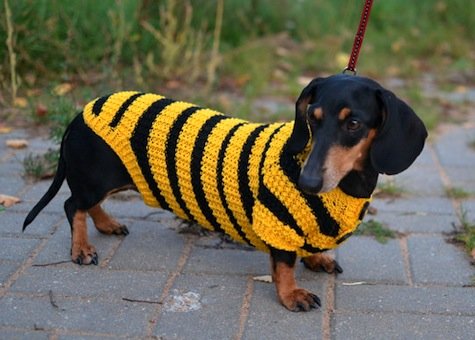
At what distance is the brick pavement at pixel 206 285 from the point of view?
9.86ft

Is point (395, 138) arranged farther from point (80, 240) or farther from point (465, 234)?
point (80, 240)

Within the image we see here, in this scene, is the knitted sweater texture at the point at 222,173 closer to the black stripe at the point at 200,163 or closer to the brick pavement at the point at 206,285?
the black stripe at the point at 200,163

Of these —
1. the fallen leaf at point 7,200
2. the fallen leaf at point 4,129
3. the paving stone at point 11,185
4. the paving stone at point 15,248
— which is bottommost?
the fallen leaf at point 4,129

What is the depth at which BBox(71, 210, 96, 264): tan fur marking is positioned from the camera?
11.6ft

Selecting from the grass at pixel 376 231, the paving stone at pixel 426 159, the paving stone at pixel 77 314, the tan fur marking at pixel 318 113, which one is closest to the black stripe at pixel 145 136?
the paving stone at pixel 77 314

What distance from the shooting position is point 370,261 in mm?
3645

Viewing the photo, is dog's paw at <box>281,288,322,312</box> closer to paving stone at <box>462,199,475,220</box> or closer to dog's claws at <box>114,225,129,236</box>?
dog's claws at <box>114,225,129,236</box>

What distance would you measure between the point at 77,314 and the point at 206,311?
52 cm

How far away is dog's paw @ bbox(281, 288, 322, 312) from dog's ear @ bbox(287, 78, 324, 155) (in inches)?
24.2

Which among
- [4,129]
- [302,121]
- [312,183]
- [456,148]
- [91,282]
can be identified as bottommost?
[4,129]

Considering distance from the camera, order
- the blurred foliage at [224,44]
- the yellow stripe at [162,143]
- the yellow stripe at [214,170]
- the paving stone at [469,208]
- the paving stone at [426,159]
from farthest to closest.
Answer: the blurred foliage at [224,44] < the paving stone at [426,159] < the paving stone at [469,208] < the yellow stripe at [162,143] < the yellow stripe at [214,170]

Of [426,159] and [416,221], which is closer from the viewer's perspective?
[416,221]

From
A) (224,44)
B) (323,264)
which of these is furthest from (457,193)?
(224,44)

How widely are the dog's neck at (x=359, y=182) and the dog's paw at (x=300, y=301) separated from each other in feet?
1.59
